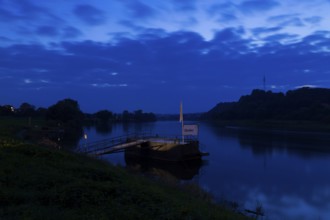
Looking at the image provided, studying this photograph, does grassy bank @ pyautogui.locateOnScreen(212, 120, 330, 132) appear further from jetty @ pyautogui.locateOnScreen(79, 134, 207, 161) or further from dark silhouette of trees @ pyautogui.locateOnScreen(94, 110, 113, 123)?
dark silhouette of trees @ pyautogui.locateOnScreen(94, 110, 113, 123)

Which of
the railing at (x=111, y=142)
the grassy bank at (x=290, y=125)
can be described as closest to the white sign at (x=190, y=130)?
the railing at (x=111, y=142)

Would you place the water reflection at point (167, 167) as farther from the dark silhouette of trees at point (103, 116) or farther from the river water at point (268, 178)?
the dark silhouette of trees at point (103, 116)

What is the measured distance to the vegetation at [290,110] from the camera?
4379 inches

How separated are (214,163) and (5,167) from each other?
25.3 m

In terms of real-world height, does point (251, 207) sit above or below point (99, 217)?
below

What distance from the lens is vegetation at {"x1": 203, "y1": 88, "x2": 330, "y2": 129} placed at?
111m

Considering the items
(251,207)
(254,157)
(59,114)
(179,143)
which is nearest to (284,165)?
(254,157)

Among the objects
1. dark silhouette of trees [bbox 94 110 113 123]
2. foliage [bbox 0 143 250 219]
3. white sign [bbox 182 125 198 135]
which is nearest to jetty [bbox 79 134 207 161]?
white sign [bbox 182 125 198 135]

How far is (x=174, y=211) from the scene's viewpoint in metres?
9.56

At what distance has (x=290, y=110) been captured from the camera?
429ft

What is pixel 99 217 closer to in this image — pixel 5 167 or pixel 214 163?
pixel 5 167

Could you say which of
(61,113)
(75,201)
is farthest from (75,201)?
(61,113)

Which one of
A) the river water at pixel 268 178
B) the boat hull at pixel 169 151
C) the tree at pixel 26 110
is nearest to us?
the river water at pixel 268 178

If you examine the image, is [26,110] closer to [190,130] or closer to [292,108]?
[292,108]
